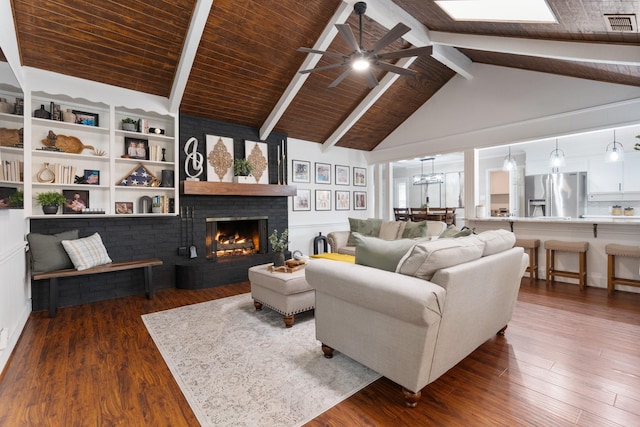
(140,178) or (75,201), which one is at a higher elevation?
(140,178)

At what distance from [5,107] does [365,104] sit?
16.2 feet

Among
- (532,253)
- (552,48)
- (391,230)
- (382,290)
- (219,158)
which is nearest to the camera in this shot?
(382,290)

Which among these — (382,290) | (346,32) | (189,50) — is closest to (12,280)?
(189,50)

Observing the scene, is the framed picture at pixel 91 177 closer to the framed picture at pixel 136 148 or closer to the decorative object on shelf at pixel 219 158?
the framed picture at pixel 136 148

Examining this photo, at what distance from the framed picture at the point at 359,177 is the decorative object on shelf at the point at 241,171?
3112 millimetres

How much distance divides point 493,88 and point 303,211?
426cm

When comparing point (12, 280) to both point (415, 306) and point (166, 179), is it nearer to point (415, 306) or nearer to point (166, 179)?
point (166, 179)

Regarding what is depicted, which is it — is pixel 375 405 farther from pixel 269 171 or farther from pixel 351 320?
pixel 269 171

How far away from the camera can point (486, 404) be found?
69.8 inches

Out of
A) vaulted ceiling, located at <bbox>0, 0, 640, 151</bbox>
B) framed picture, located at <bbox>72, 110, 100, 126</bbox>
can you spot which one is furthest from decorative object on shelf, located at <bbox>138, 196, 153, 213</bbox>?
vaulted ceiling, located at <bbox>0, 0, 640, 151</bbox>

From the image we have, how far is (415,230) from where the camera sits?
4844 mm

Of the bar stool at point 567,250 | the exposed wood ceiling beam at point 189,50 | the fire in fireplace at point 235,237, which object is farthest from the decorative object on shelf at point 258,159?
the bar stool at point 567,250

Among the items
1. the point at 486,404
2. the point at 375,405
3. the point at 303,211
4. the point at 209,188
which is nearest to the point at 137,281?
the point at 209,188

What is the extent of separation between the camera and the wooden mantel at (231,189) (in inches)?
178
